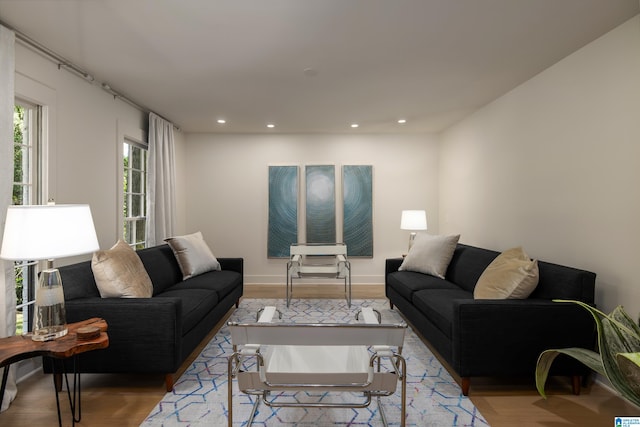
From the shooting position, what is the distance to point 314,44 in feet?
8.29

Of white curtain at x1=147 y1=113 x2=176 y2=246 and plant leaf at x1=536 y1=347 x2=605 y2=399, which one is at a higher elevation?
white curtain at x1=147 y1=113 x2=176 y2=246

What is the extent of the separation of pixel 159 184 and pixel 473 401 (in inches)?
162

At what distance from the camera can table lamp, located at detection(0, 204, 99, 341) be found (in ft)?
5.63

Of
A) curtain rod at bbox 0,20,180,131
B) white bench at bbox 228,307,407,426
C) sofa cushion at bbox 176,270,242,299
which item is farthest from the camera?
sofa cushion at bbox 176,270,242,299

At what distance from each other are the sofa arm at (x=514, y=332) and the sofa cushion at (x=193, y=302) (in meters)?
1.91

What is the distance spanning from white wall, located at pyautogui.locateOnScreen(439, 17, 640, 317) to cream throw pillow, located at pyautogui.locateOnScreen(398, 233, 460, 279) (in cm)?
52

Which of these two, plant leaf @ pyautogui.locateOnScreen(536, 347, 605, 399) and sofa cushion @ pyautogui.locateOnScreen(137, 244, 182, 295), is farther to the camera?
sofa cushion @ pyautogui.locateOnScreen(137, 244, 182, 295)

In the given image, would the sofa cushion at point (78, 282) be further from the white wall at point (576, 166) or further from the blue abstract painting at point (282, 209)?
the white wall at point (576, 166)

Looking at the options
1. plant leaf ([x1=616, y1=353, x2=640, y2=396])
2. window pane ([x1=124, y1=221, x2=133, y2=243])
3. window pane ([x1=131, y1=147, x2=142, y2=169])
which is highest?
window pane ([x1=131, y1=147, x2=142, y2=169])

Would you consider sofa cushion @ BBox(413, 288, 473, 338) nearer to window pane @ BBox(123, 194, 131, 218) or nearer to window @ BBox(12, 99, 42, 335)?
window @ BBox(12, 99, 42, 335)

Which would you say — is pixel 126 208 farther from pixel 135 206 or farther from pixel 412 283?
pixel 412 283

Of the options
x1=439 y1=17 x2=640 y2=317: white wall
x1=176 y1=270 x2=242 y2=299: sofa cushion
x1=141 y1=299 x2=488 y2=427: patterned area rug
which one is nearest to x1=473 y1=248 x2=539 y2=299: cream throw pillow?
x1=439 y1=17 x2=640 y2=317: white wall

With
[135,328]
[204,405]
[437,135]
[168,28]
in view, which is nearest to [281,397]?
[204,405]

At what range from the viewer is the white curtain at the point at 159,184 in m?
4.29
